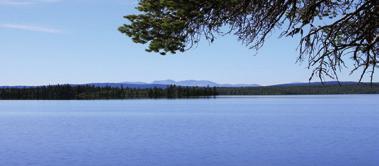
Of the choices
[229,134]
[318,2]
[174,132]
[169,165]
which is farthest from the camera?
[174,132]

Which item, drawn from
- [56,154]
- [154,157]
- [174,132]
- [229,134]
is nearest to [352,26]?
[154,157]

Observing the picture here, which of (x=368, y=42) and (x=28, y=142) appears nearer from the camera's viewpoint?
(x=368, y=42)

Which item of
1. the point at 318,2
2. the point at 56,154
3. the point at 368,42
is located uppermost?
the point at 318,2

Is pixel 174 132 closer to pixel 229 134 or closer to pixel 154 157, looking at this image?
pixel 229 134

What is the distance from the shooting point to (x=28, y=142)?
6438cm

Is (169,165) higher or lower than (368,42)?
lower

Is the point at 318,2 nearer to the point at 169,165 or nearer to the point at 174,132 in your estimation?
the point at 169,165

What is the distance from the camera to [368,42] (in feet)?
45.9

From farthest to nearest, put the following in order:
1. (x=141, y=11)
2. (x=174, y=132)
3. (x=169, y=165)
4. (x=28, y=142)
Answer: (x=174, y=132)
(x=28, y=142)
(x=169, y=165)
(x=141, y=11)

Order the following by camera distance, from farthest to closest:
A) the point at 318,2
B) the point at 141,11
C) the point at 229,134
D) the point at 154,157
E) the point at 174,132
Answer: the point at 174,132
the point at 229,134
the point at 154,157
the point at 141,11
the point at 318,2

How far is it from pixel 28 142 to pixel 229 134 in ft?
77.2

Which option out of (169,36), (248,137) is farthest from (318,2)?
(248,137)

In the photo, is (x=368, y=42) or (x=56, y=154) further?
(x=56, y=154)

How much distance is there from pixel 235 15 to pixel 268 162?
3114cm
